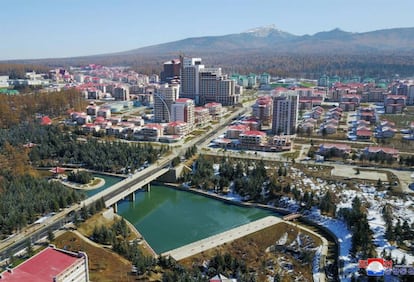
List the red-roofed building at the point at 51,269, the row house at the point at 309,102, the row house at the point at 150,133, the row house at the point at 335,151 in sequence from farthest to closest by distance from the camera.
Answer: the row house at the point at 309,102 < the row house at the point at 150,133 < the row house at the point at 335,151 < the red-roofed building at the point at 51,269

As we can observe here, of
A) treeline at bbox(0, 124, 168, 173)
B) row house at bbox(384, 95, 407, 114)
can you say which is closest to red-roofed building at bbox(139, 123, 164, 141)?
treeline at bbox(0, 124, 168, 173)

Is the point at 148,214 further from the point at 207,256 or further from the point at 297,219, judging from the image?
the point at 297,219

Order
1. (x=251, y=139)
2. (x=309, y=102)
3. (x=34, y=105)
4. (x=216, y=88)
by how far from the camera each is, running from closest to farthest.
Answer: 1. (x=251, y=139)
2. (x=34, y=105)
3. (x=309, y=102)
4. (x=216, y=88)

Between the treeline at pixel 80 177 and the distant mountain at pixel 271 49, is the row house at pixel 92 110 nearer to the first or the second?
the treeline at pixel 80 177

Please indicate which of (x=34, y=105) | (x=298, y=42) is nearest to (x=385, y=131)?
(x=34, y=105)

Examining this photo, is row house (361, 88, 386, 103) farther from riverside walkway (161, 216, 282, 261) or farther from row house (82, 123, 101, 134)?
riverside walkway (161, 216, 282, 261)

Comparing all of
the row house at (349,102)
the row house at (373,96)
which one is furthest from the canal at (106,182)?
the row house at (373,96)

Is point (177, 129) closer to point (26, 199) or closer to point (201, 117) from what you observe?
point (201, 117)
